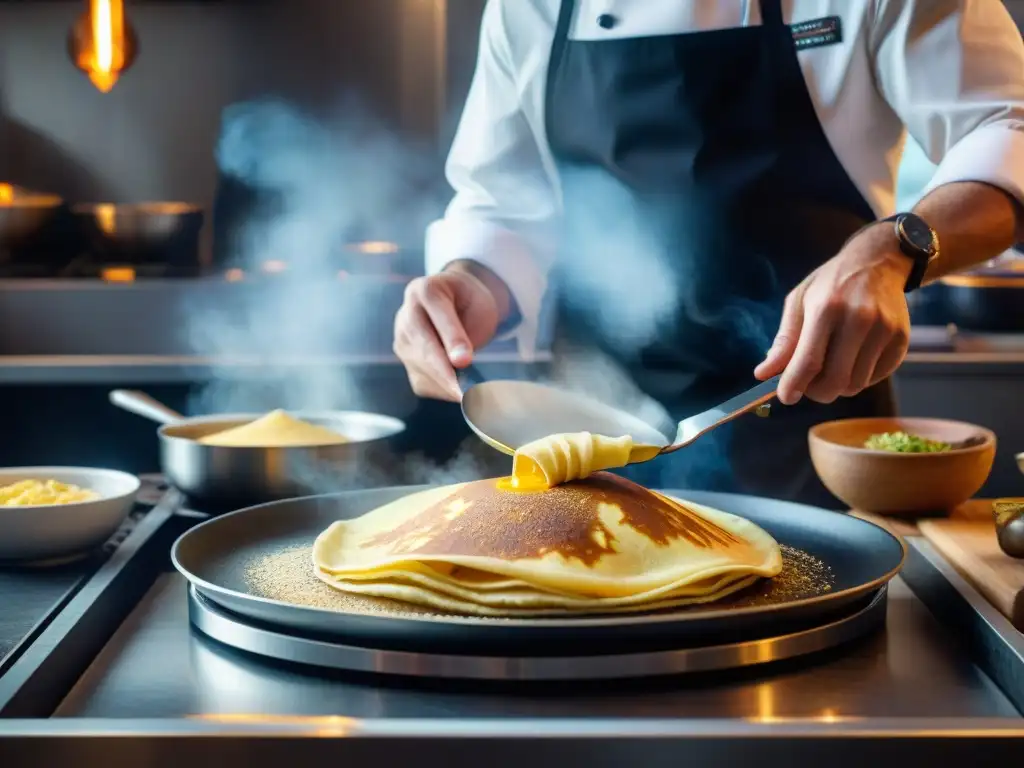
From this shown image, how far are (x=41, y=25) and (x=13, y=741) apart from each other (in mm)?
3286

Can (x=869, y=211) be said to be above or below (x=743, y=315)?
above

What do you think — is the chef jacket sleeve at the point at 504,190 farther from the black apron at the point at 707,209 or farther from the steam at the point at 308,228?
the steam at the point at 308,228

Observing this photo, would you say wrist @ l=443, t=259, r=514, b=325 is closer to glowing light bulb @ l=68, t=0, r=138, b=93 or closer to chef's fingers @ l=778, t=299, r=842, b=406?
chef's fingers @ l=778, t=299, r=842, b=406

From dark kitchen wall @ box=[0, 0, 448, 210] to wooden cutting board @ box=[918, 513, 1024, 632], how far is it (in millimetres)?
2496

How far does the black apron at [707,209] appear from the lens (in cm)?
185

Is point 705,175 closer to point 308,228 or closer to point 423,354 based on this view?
point 423,354

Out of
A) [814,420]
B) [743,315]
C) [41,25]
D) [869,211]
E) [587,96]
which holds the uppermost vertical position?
[41,25]

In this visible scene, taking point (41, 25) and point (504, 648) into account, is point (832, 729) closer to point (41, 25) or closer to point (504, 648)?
point (504, 648)

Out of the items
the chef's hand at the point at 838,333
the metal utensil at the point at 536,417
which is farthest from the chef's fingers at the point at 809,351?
the metal utensil at the point at 536,417

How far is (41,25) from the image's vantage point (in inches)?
142

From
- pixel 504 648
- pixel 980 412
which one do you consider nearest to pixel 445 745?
pixel 504 648

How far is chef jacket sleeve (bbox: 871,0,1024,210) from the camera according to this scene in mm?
1646

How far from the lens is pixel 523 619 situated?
1.00m

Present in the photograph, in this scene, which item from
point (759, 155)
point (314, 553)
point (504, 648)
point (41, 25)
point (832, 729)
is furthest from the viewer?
point (41, 25)
